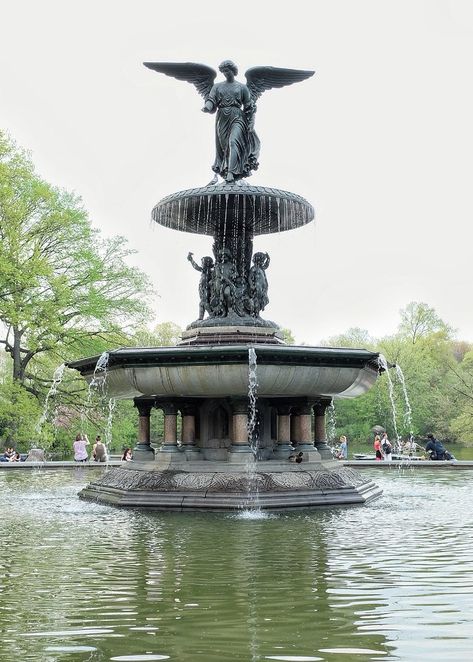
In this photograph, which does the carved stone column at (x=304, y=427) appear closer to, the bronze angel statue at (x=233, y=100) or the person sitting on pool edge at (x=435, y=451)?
the bronze angel statue at (x=233, y=100)

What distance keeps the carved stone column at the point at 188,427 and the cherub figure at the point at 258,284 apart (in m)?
2.26

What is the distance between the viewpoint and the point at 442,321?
6856 centimetres

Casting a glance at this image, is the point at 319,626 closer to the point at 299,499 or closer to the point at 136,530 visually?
the point at 136,530

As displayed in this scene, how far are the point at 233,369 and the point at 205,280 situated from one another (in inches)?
136

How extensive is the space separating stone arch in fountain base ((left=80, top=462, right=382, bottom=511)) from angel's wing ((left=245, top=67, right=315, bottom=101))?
22.3ft

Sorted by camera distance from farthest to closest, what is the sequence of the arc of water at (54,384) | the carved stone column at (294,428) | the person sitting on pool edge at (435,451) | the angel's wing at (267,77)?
1. the person sitting on pool edge at (435,451)
2. the arc of water at (54,384)
3. the angel's wing at (267,77)
4. the carved stone column at (294,428)

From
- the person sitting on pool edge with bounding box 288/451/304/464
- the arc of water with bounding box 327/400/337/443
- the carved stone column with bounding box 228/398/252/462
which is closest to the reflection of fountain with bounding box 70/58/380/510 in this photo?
the carved stone column with bounding box 228/398/252/462

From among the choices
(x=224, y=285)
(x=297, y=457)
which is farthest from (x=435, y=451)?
(x=297, y=457)

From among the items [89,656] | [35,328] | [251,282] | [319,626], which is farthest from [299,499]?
[35,328]

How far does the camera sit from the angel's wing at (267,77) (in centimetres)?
1490

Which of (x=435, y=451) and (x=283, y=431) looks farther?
(x=435, y=451)

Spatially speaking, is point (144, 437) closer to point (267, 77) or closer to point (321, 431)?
point (321, 431)

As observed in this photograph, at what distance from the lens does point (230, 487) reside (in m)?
11.3

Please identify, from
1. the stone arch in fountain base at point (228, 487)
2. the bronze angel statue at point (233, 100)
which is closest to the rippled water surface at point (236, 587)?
the stone arch in fountain base at point (228, 487)
